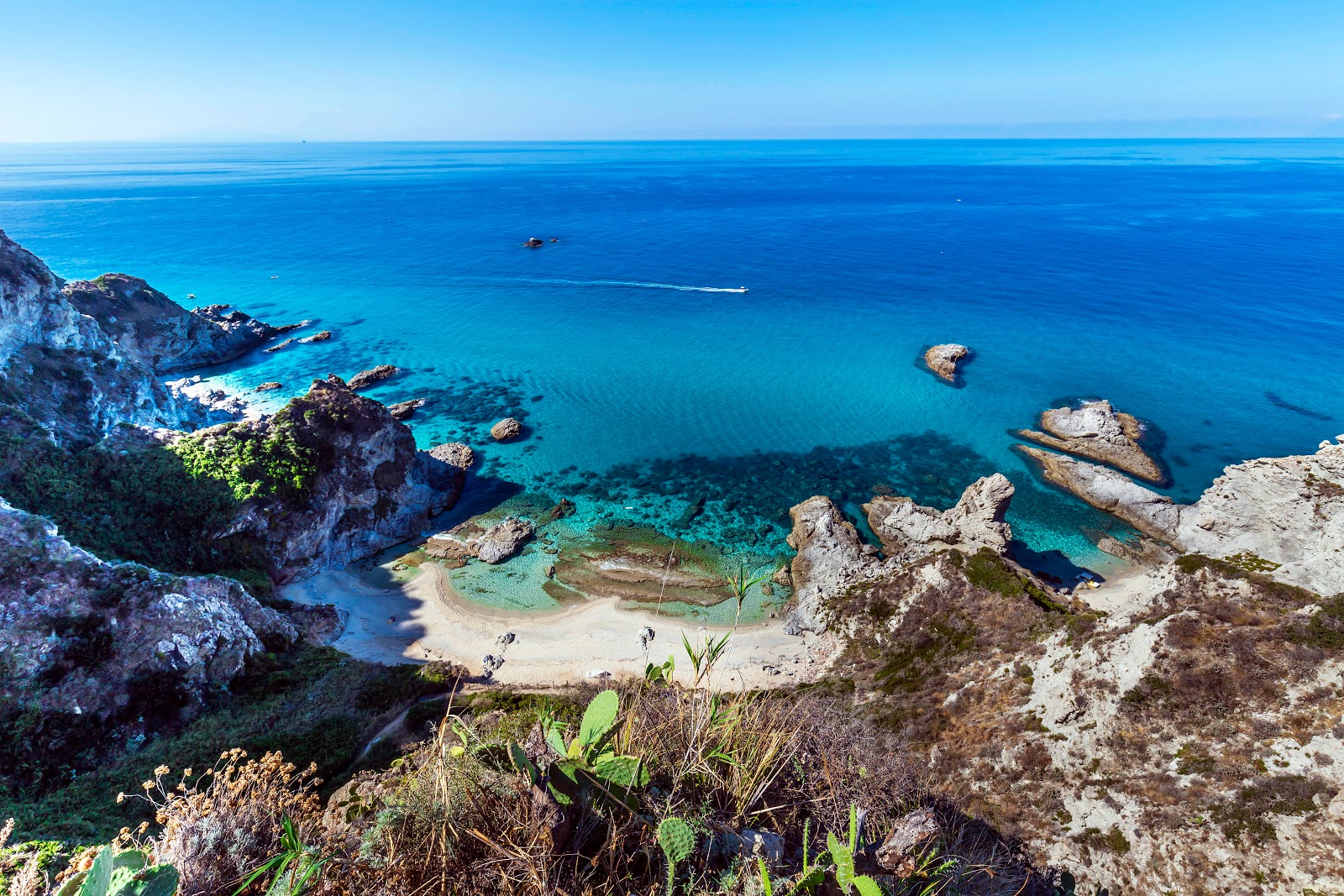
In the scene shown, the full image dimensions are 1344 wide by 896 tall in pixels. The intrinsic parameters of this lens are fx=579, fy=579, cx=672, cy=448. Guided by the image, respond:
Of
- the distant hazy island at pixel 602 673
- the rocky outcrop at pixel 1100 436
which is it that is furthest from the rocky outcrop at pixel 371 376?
the rocky outcrop at pixel 1100 436

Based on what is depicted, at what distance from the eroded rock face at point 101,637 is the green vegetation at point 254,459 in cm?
667

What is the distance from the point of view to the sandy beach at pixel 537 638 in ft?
72.0

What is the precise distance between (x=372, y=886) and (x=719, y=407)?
3763 cm

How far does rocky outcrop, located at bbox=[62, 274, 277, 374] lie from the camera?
42688mm

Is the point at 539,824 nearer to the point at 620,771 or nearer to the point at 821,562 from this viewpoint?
the point at 620,771

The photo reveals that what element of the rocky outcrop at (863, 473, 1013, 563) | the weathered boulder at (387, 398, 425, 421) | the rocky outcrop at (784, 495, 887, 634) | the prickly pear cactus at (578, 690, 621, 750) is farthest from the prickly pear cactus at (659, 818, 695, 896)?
the weathered boulder at (387, 398, 425, 421)

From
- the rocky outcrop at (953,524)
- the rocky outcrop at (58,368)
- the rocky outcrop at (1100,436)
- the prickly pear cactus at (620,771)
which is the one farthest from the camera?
the rocky outcrop at (1100,436)

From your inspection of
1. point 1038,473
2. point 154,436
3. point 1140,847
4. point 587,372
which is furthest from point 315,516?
point 1038,473

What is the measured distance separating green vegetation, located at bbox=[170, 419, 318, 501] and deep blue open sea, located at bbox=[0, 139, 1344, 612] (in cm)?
879

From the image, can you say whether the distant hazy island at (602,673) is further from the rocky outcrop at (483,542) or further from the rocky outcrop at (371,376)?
the rocky outcrop at (371,376)

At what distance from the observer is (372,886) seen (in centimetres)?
495

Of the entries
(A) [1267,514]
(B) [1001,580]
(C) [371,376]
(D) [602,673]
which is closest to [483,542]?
(D) [602,673]

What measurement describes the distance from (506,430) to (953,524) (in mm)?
26024

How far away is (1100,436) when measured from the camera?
34.8m
